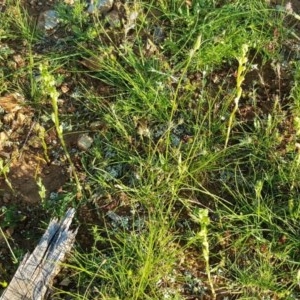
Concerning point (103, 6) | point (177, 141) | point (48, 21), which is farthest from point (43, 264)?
point (103, 6)

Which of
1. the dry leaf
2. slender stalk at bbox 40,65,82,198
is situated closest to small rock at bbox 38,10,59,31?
the dry leaf

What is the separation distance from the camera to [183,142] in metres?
3.55

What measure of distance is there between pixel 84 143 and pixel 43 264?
31.7 inches

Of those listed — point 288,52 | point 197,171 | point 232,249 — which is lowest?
point 232,249

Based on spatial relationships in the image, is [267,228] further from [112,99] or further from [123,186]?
[112,99]

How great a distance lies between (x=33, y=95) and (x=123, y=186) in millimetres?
921

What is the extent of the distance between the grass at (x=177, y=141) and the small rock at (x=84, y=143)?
0.05 m

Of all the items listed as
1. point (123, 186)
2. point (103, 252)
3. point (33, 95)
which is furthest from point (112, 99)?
point (103, 252)

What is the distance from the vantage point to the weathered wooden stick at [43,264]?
3.01 m

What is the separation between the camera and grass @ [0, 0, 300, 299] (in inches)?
122

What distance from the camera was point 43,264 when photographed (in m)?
3.07

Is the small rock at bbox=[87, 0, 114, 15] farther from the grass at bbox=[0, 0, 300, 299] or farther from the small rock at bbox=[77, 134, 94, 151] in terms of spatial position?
the small rock at bbox=[77, 134, 94, 151]

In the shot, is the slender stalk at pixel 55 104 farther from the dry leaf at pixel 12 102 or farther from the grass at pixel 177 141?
the dry leaf at pixel 12 102

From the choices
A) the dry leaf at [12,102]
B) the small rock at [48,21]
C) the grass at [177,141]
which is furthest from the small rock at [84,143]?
the small rock at [48,21]
